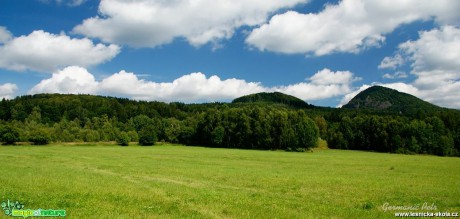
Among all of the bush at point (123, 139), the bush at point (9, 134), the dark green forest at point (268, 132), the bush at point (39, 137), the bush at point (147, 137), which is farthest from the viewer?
the bush at point (147, 137)

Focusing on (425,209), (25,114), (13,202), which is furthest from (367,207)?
(25,114)

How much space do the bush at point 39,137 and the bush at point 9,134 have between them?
460cm

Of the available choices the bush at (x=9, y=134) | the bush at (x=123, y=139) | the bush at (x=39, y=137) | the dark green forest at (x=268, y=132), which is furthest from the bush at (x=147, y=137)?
the bush at (x=9, y=134)

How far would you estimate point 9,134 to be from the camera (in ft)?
374

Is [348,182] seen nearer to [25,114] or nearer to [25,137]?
[25,137]

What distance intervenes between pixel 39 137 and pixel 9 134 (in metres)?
8.81

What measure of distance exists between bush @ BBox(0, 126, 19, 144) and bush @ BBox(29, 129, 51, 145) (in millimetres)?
4597

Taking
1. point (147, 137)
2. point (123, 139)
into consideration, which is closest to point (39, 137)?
point (123, 139)

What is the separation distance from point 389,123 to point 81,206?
126m

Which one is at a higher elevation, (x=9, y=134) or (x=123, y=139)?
(x=9, y=134)

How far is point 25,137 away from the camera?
4678 inches

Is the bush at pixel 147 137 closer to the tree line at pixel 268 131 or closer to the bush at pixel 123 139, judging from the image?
the tree line at pixel 268 131

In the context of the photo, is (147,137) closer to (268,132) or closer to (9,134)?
(9,134)

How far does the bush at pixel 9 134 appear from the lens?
114m
